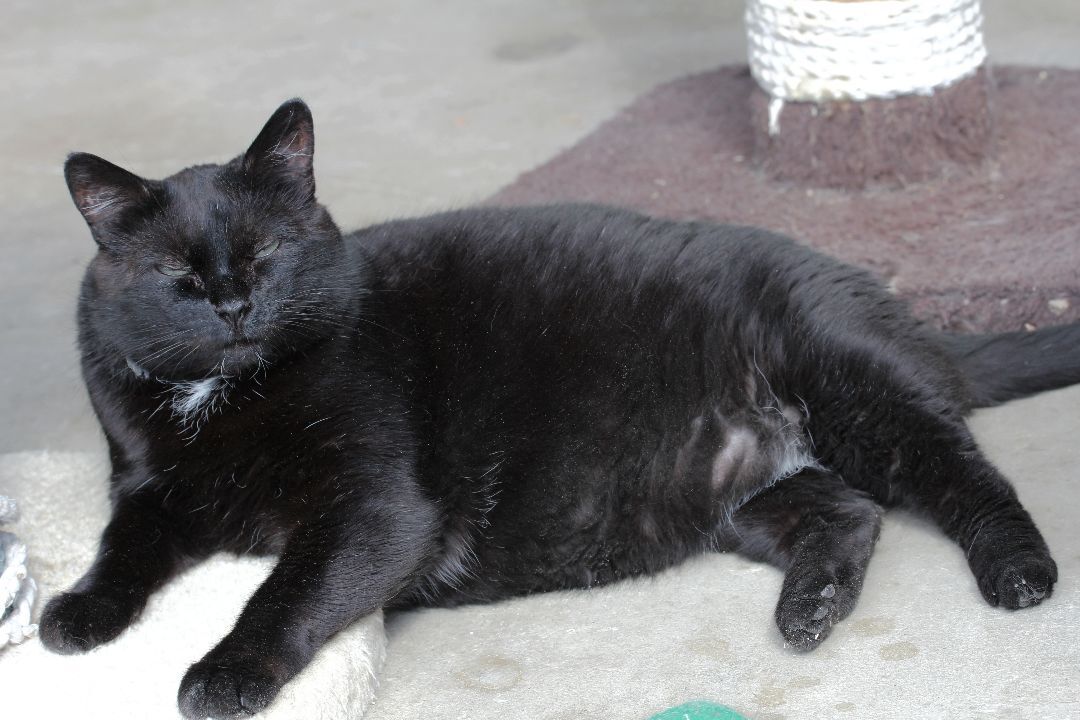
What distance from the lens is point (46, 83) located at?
5.81m

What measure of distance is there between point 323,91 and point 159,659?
380cm

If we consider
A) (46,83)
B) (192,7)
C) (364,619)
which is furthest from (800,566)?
(192,7)

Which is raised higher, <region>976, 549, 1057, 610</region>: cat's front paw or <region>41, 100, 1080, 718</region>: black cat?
<region>41, 100, 1080, 718</region>: black cat

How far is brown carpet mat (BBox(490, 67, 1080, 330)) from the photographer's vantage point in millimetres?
3010

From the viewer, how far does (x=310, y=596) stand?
1.98 m

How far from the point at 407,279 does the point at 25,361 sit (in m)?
1.63

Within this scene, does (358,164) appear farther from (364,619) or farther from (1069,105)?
(364,619)

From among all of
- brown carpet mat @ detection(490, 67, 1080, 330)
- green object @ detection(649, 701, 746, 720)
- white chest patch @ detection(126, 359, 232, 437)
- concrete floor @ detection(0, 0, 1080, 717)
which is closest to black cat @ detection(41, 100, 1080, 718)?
white chest patch @ detection(126, 359, 232, 437)

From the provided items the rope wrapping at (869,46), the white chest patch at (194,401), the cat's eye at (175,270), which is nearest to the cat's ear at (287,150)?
the cat's eye at (175,270)

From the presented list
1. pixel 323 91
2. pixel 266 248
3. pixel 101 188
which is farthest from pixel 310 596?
pixel 323 91

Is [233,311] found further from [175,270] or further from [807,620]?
[807,620]

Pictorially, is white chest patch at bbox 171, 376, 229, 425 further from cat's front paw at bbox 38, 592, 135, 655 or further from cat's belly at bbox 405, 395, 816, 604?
cat's belly at bbox 405, 395, 816, 604

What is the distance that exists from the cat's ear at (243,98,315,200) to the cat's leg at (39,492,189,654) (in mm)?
625

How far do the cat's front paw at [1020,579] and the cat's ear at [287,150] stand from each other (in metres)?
1.37
